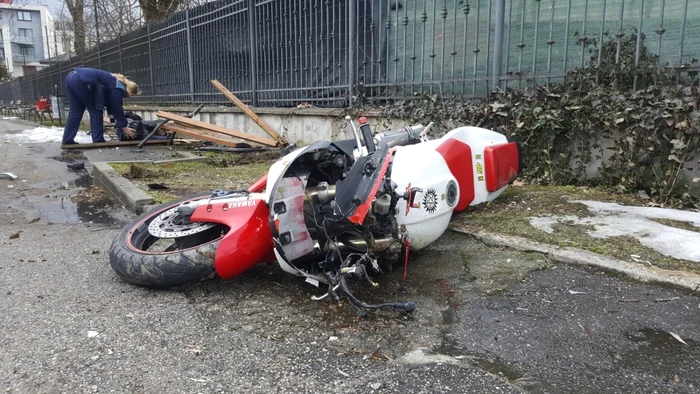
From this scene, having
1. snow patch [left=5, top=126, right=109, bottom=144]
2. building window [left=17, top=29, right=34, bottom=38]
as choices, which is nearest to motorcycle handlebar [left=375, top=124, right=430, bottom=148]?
snow patch [left=5, top=126, right=109, bottom=144]

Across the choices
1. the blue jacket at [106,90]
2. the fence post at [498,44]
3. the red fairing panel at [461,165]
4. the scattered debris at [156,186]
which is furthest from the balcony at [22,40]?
the red fairing panel at [461,165]

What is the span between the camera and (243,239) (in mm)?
2781

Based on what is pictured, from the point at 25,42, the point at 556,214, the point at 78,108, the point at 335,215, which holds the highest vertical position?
the point at 25,42

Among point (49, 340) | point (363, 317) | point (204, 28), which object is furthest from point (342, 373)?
point (204, 28)

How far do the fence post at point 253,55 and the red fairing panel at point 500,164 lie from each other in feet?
23.7

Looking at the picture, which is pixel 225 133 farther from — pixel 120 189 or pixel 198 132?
pixel 120 189

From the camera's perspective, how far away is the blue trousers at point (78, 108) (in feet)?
33.5

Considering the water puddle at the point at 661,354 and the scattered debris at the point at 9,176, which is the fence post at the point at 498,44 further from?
the scattered debris at the point at 9,176

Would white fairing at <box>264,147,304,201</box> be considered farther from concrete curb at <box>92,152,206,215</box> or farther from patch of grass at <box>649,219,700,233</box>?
patch of grass at <box>649,219,700,233</box>

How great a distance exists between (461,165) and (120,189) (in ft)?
12.2

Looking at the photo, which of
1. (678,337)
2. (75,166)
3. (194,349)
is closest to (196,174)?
(75,166)

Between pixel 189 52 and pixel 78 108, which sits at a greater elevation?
pixel 189 52

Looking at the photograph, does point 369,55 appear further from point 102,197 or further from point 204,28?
point 204,28

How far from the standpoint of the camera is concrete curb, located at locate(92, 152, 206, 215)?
4.79 m
